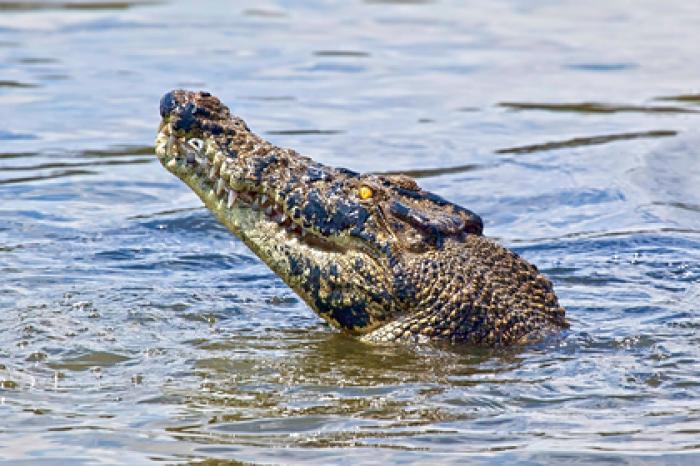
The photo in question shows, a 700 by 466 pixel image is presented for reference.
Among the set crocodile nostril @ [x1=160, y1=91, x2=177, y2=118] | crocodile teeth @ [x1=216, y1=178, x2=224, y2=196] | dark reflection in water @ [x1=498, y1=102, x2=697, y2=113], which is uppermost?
crocodile nostril @ [x1=160, y1=91, x2=177, y2=118]

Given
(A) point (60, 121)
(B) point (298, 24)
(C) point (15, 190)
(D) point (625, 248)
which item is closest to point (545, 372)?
(D) point (625, 248)

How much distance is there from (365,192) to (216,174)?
698 millimetres

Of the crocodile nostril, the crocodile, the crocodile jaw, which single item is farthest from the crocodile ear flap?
the crocodile nostril

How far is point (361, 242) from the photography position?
655cm

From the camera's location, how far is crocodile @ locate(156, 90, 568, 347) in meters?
6.51

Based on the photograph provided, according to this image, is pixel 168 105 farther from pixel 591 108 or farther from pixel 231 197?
pixel 591 108

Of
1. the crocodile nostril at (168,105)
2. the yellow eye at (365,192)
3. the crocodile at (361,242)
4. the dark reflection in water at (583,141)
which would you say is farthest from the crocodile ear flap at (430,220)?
the dark reflection in water at (583,141)

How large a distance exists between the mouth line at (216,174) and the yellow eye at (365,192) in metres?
0.34

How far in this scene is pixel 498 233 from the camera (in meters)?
9.27

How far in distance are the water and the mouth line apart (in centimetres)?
61

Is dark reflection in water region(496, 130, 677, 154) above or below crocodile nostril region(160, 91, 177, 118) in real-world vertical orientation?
below

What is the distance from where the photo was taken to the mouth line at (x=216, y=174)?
670 centimetres

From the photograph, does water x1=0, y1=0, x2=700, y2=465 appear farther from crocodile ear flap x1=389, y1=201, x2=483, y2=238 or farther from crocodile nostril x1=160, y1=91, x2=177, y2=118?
crocodile nostril x1=160, y1=91, x2=177, y2=118

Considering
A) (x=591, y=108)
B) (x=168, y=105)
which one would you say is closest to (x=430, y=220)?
(x=168, y=105)
